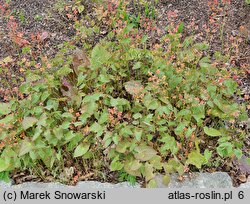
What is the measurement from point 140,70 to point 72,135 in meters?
0.95

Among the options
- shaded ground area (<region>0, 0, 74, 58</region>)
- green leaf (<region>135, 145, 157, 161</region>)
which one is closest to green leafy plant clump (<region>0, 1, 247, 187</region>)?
green leaf (<region>135, 145, 157, 161</region>)

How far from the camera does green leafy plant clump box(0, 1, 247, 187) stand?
3471 mm

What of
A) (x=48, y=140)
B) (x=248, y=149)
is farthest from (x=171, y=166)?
(x=48, y=140)

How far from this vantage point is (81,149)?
11.5 ft

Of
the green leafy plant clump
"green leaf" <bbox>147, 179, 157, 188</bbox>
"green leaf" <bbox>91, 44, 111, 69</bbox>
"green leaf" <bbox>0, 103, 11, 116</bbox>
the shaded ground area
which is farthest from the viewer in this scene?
the shaded ground area

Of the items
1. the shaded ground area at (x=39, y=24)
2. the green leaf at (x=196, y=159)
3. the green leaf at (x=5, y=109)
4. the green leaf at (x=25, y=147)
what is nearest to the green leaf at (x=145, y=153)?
the green leaf at (x=196, y=159)

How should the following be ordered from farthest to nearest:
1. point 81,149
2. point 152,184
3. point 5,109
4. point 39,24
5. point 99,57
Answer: point 39,24
point 99,57
point 5,109
point 81,149
point 152,184

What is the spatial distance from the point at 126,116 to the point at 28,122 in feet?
2.63

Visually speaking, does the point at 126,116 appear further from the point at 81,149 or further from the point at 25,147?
the point at 25,147

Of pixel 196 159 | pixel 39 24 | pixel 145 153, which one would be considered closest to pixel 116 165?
pixel 145 153

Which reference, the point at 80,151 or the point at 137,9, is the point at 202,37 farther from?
the point at 80,151

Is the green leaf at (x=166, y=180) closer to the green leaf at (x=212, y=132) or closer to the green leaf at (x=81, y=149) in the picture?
the green leaf at (x=212, y=132)

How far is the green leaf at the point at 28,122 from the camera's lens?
3.54m

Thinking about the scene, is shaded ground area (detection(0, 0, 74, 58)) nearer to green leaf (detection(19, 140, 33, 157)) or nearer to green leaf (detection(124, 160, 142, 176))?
green leaf (detection(19, 140, 33, 157))
